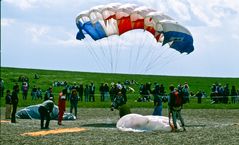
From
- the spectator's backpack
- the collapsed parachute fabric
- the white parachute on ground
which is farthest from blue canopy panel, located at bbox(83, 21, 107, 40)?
the spectator's backpack

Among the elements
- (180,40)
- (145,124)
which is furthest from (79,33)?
(145,124)

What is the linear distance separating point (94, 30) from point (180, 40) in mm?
4679

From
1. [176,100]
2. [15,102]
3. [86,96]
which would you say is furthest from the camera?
[86,96]

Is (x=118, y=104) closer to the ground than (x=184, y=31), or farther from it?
closer to the ground

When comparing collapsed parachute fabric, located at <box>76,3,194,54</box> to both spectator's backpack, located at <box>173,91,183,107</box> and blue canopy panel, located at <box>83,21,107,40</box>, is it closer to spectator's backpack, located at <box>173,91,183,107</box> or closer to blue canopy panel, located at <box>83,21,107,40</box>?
blue canopy panel, located at <box>83,21,107,40</box>

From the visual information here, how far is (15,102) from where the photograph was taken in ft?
99.4

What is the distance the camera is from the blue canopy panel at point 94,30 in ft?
99.5

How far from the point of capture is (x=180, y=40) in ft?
95.4

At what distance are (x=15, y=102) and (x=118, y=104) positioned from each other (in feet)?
19.8

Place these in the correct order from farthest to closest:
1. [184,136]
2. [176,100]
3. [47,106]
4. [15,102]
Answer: [15,102], [47,106], [176,100], [184,136]

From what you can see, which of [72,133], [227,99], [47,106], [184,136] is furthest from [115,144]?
[227,99]

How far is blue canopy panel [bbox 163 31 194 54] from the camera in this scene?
94.3ft

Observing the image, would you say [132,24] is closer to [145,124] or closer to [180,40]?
[180,40]

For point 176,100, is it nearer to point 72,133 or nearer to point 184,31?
point 72,133
